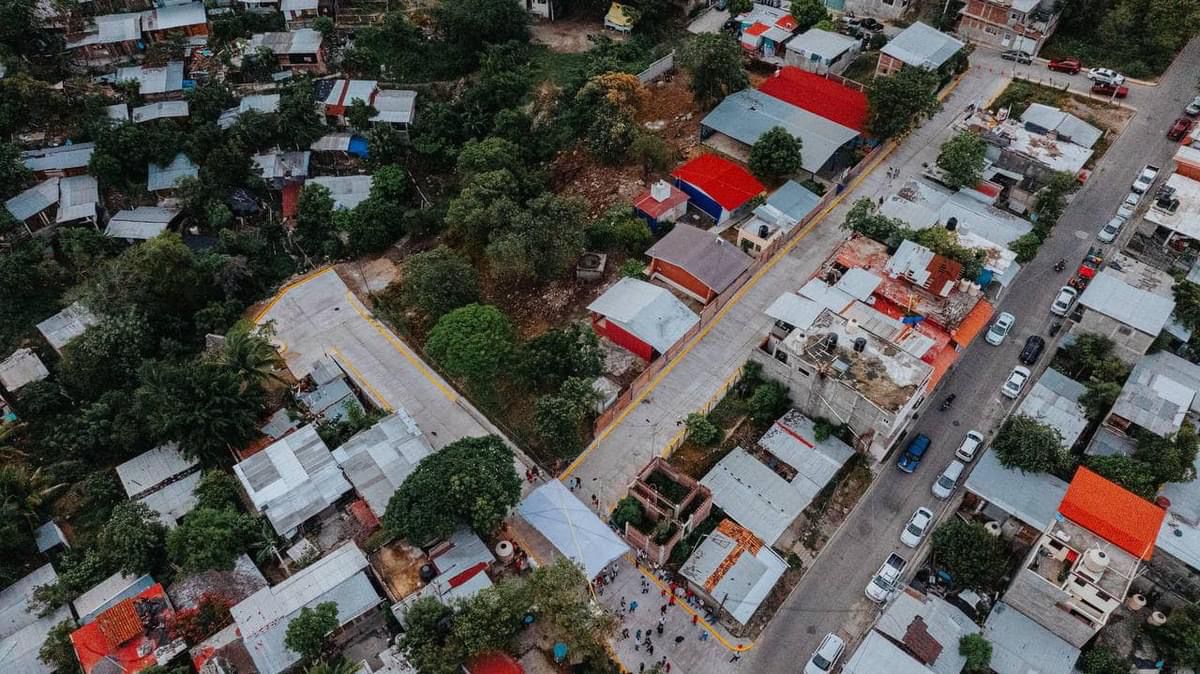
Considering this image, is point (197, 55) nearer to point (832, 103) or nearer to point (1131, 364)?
point (832, 103)

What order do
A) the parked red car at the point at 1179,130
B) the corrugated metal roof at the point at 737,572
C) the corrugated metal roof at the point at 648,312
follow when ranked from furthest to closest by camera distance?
1. the parked red car at the point at 1179,130
2. the corrugated metal roof at the point at 648,312
3. the corrugated metal roof at the point at 737,572

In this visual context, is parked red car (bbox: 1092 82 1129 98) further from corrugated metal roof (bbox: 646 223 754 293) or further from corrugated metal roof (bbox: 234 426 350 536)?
corrugated metal roof (bbox: 234 426 350 536)

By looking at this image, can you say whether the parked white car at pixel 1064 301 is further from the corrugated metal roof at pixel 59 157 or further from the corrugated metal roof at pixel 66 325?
the corrugated metal roof at pixel 59 157

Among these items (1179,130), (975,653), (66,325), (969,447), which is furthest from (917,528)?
(66,325)

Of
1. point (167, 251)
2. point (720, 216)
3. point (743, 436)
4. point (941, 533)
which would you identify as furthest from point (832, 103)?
point (167, 251)

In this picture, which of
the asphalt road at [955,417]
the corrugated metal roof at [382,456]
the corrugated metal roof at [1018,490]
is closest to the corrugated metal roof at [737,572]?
the asphalt road at [955,417]

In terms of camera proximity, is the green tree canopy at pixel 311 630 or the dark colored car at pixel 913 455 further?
the dark colored car at pixel 913 455

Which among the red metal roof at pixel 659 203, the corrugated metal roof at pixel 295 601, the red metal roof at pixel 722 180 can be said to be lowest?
the corrugated metal roof at pixel 295 601
